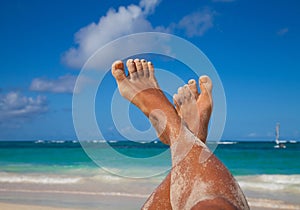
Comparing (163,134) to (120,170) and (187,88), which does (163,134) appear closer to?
(187,88)

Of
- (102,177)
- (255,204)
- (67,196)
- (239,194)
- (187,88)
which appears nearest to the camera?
(239,194)

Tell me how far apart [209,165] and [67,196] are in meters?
5.30

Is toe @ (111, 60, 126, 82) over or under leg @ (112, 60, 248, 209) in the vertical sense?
over

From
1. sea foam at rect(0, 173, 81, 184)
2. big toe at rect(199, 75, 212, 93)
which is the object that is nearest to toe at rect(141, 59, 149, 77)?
big toe at rect(199, 75, 212, 93)

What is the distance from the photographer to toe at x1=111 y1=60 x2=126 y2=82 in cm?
334

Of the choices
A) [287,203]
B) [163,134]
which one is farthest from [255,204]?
[163,134]

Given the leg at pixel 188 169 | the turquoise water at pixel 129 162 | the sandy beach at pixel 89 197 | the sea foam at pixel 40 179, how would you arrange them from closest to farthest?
the leg at pixel 188 169 < the sandy beach at pixel 89 197 < the sea foam at pixel 40 179 < the turquoise water at pixel 129 162

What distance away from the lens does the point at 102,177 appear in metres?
10.1

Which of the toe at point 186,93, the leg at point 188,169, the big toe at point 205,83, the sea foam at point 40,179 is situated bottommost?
the leg at point 188,169

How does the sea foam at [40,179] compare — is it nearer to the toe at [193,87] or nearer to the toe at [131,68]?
the toe at [193,87]

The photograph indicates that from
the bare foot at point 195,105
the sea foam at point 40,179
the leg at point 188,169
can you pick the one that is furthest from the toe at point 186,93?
the sea foam at point 40,179

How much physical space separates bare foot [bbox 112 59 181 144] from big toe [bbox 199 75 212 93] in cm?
44

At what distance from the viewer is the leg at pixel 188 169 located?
2.18m

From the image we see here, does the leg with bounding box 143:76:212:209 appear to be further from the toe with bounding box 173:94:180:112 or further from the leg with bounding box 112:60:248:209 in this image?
the leg with bounding box 112:60:248:209
